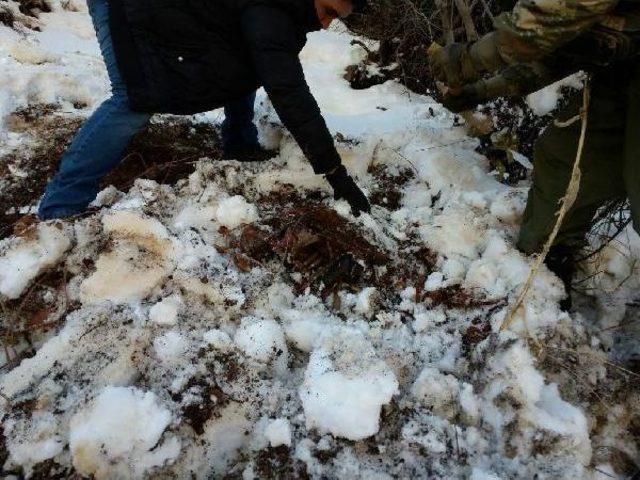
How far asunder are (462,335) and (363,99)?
248cm

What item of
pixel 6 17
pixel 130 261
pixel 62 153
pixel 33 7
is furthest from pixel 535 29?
pixel 33 7

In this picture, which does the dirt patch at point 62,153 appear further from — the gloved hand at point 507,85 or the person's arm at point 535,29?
the person's arm at point 535,29

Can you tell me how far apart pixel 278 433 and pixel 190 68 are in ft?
4.81

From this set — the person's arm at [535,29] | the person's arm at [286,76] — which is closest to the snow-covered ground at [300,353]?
the person's arm at [286,76]

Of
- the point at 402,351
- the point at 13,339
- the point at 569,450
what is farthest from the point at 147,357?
the point at 569,450

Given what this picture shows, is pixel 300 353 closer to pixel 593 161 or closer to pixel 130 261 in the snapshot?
pixel 130 261

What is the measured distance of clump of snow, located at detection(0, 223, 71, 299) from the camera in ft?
6.61

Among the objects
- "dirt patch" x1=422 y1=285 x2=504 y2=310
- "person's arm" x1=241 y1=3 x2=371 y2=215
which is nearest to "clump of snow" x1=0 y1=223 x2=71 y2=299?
"person's arm" x1=241 y1=3 x2=371 y2=215

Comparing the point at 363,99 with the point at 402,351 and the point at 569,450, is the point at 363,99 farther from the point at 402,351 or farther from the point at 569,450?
the point at 569,450

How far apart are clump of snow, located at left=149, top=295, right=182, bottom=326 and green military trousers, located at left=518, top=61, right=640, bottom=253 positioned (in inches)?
59.7

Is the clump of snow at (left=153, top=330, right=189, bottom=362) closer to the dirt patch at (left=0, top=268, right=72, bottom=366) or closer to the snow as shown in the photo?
the snow

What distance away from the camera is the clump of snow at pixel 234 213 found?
7.49 ft

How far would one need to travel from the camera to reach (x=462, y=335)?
1943mm

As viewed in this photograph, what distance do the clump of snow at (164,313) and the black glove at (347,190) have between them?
2.94ft
